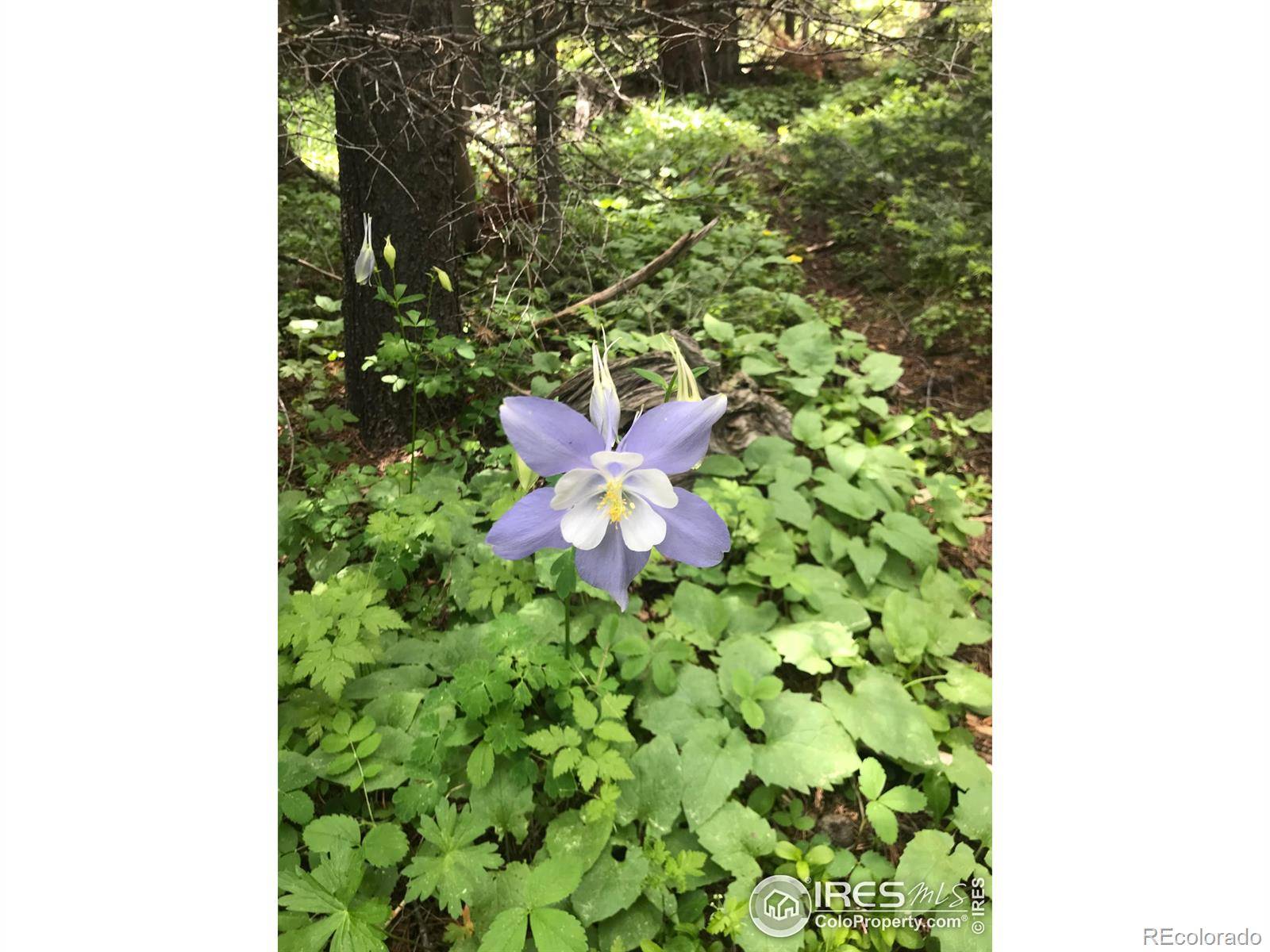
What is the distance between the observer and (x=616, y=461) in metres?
0.65

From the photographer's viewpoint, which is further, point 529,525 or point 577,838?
point 577,838

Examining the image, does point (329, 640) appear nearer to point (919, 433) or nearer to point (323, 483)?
point (323, 483)

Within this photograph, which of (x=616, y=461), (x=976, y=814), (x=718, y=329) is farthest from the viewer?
(x=718, y=329)

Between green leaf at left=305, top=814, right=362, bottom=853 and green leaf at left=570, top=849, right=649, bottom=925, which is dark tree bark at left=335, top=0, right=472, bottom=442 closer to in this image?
green leaf at left=305, top=814, right=362, bottom=853

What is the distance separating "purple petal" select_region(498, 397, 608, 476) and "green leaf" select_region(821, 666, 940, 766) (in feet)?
3.27

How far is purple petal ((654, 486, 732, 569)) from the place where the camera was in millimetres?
670

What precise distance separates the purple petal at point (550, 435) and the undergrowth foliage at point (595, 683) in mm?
167

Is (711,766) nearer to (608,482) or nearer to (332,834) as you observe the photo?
(332,834)

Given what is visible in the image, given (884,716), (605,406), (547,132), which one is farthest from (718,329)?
(605,406)

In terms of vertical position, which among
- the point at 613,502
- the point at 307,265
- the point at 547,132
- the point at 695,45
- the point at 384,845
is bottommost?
the point at 384,845

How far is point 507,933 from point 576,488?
674mm

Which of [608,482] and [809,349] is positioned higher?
[608,482]

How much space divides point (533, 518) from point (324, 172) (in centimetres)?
139
